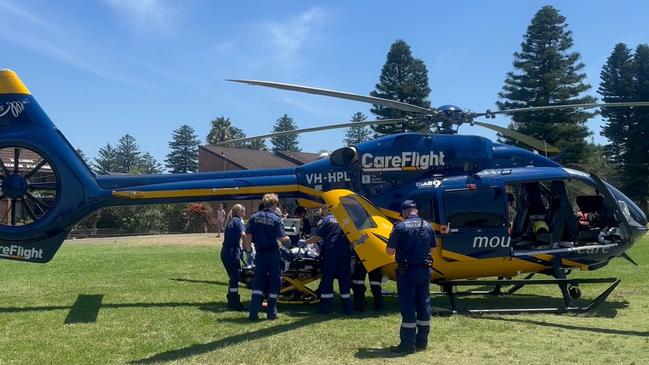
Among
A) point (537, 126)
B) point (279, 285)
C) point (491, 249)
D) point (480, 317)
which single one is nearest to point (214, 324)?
point (279, 285)

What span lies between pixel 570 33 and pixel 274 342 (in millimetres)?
52807

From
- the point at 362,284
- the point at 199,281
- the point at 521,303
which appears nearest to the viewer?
the point at 362,284

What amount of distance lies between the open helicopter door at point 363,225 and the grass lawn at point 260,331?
0.95 metres

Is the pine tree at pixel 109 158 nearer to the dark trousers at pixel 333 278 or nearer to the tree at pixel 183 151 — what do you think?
the tree at pixel 183 151

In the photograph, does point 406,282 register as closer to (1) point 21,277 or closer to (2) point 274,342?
(2) point 274,342

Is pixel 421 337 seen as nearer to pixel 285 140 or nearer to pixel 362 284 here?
pixel 362 284

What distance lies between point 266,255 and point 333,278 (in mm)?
1287

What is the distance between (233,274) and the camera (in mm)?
9922

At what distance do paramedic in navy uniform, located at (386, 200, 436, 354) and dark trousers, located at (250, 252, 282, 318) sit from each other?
2.26 m

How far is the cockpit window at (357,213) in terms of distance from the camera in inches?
367

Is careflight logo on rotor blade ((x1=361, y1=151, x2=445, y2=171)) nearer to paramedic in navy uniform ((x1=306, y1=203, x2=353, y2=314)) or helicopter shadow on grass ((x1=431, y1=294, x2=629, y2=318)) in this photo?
paramedic in navy uniform ((x1=306, y1=203, x2=353, y2=314))

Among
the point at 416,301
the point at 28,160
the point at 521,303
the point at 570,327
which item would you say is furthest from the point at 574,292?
the point at 28,160

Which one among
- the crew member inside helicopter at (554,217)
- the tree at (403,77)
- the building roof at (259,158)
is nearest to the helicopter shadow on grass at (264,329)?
the crew member inside helicopter at (554,217)

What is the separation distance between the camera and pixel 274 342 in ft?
24.2
